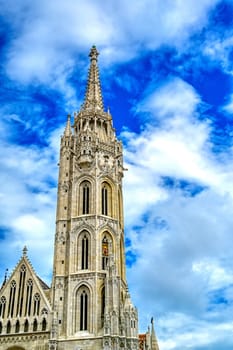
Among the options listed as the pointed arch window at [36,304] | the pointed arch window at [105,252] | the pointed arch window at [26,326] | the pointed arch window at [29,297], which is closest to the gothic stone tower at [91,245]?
the pointed arch window at [105,252]

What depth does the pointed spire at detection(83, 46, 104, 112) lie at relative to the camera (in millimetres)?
68500

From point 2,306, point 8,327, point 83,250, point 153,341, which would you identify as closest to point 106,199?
point 83,250

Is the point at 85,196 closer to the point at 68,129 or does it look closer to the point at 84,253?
Result: the point at 84,253

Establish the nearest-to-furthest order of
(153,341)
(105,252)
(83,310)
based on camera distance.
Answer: (83,310) < (105,252) < (153,341)

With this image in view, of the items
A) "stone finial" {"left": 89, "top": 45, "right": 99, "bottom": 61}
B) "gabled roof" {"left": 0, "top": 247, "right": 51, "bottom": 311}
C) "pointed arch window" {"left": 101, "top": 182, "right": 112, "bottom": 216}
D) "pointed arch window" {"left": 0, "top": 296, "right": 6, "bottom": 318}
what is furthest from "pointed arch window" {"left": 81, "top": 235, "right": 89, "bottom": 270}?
"stone finial" {"left": 89, "top": 45, "right": 99, "bottom": 61}

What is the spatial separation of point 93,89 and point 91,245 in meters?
27.2

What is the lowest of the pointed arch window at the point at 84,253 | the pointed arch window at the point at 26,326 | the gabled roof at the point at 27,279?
the pointed arch window at the point at 26,326

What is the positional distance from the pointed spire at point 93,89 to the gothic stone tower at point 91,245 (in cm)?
44

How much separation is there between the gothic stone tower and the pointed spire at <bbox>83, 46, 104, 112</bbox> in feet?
1.43

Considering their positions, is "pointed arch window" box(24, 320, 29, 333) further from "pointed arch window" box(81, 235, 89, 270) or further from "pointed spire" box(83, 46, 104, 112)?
"pointed spire" box(83, 46, 104, 112)

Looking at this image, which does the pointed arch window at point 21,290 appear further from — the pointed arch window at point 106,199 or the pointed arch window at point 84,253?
the pointed arch window at point 106,199

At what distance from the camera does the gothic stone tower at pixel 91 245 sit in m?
48.0

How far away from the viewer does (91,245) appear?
177ft

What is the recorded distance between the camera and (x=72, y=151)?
203 ft
